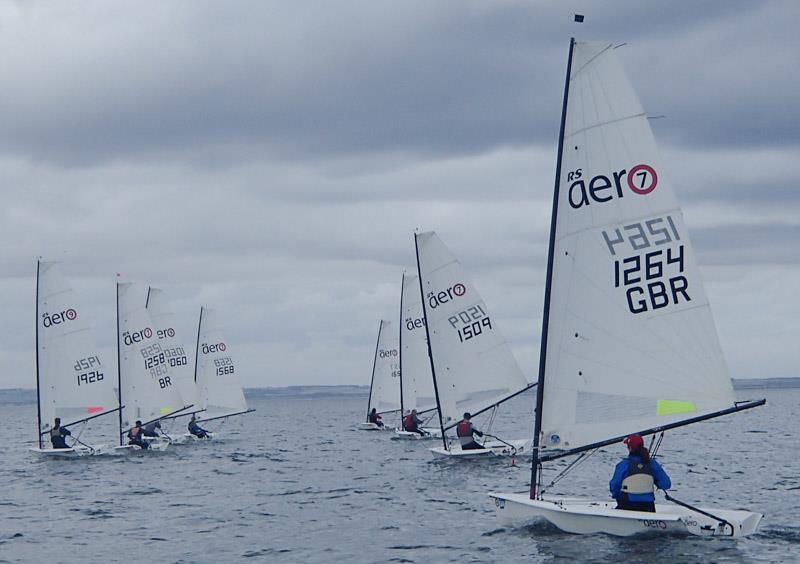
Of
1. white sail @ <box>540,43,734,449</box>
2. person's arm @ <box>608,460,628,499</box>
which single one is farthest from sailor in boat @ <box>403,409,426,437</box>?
person's arm @ <box>608,460,628,499</box>

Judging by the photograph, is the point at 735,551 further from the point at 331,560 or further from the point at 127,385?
the point at 127,385

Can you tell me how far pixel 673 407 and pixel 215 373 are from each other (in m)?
39.1

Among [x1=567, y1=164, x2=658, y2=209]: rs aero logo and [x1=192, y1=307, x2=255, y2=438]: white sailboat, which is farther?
[x1=192, y1=307, x2=255, y2=438]: white sailboat

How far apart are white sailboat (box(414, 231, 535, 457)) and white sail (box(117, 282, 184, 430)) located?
1440cm

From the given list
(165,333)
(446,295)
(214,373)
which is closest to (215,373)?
(214,373)

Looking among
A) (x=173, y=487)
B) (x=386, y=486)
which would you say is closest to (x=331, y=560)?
(x=386, y=486)

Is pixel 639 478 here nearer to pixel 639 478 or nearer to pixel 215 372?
pixel 639 478

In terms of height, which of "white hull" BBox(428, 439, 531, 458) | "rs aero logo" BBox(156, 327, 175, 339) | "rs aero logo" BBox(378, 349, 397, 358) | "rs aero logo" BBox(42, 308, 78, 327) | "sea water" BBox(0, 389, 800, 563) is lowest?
"sea water" BBox(0, 389, 800, 563)

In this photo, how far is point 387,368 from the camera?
58.2 metres

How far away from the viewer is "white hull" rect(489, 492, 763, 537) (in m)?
16.5

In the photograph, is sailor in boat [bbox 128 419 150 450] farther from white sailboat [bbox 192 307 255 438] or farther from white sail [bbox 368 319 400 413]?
white sail [bbox 368 319 400 413]

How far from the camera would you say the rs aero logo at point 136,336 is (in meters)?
42.6

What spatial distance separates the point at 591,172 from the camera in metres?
17.6

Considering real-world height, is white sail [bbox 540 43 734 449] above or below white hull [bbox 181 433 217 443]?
above
